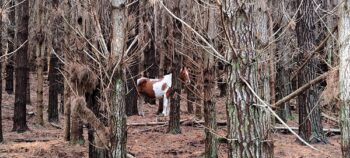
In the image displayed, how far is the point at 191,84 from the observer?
13.8 metres

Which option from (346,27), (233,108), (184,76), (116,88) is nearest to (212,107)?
(116,88)

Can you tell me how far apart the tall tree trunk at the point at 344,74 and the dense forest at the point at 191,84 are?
2cm

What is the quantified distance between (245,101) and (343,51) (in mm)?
3471

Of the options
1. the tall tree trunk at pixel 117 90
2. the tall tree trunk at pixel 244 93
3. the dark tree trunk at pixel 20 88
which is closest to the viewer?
the tall tree trunk at pixel 244 93

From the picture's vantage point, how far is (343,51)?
7.27 m

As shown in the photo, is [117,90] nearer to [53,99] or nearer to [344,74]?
[344,74]

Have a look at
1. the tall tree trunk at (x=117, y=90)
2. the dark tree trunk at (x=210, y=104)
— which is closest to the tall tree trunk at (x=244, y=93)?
the tall tree trunk at (x=117, y=90)

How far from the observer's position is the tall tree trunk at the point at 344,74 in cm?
716

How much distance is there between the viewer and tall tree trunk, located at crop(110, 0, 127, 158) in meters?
7.44

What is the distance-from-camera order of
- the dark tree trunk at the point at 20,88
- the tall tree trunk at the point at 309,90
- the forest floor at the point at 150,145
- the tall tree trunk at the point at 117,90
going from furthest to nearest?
1. the dark tree trunk at the point at 20,88
2. the tall tree trunk at the point at 309,90
3. the forest floor at the point at 150,145
4. the tall tree trunk at the point at 117,90

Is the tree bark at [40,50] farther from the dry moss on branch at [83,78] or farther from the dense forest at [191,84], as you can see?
the dry moss on branch at [83,78]

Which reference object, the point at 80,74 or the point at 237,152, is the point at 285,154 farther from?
the point at 237,152

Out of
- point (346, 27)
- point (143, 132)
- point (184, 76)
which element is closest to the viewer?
point (346, 27)

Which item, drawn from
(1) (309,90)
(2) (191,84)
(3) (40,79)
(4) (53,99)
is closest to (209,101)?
(2) (191,84)
